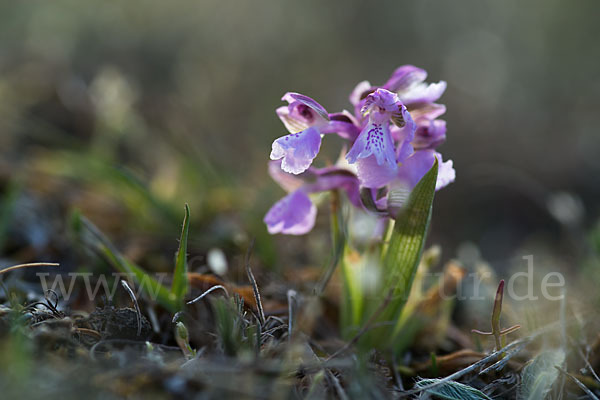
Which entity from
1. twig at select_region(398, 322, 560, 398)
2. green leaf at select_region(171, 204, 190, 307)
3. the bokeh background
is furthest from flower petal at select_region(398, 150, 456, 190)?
the bokeh background

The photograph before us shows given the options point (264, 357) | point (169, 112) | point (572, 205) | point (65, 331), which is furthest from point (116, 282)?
point (169, 112)

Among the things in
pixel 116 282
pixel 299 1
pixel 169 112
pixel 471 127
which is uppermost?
pixel 299 1

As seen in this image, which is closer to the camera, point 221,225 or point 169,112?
point 221,225

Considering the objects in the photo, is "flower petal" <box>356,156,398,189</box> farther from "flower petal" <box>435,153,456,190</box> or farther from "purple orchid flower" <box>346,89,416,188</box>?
"flower petal" <box>435,153,456,190</box>

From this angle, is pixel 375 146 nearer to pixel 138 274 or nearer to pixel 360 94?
pixel 360 94

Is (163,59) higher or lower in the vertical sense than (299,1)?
lower

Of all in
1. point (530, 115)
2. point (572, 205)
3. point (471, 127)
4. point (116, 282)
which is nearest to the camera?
point (116, 282)

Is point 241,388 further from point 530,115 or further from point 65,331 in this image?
point 530,115

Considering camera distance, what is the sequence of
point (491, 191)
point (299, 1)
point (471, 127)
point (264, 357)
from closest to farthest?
point (264, 357), point (491, 191), point (471, 127), point (299, 1)
